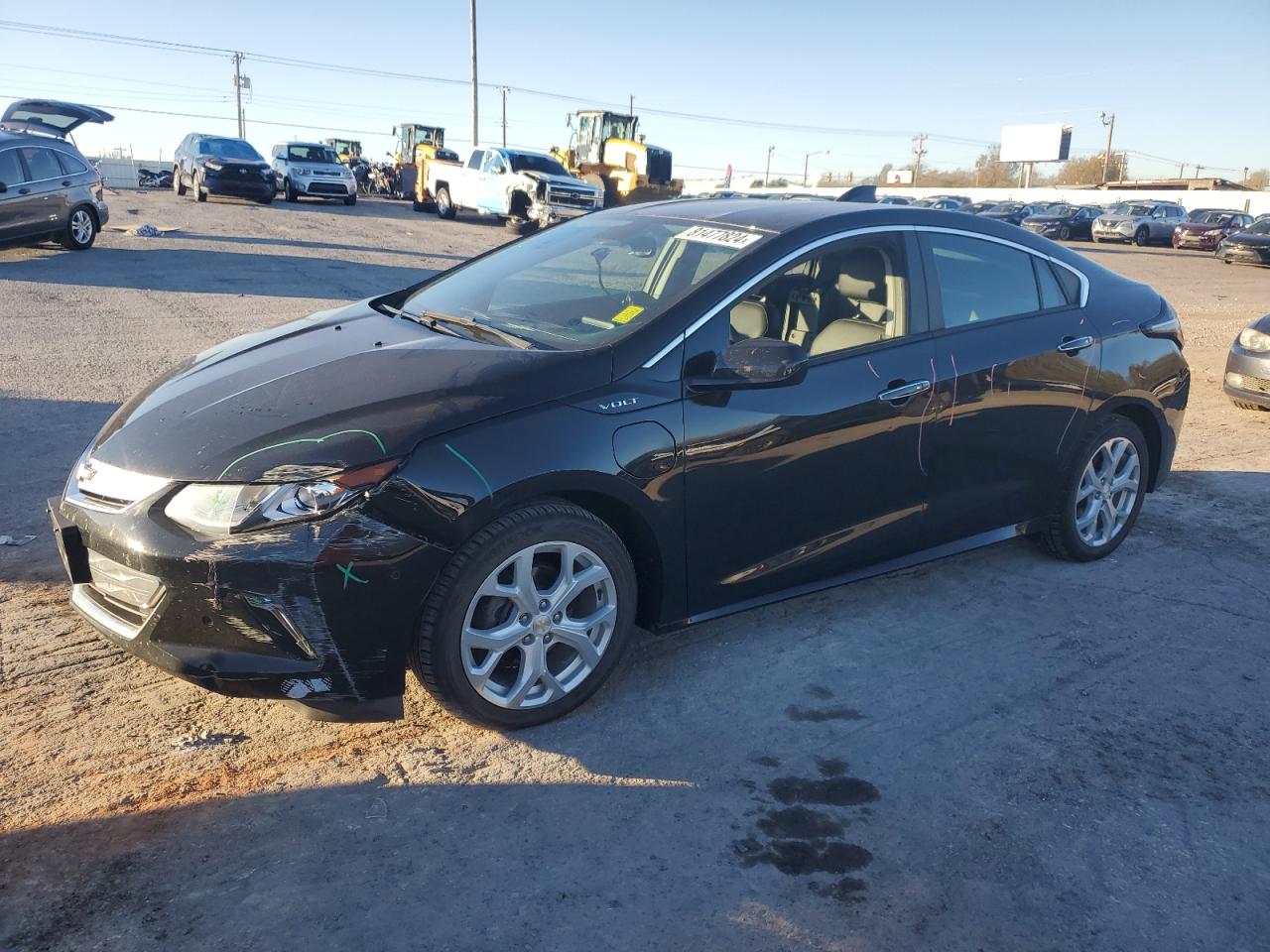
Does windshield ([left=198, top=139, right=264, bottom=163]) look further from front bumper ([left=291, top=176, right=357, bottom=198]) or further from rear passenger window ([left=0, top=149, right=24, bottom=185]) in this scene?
rear passenger window ([left=0, top=149, right=24, bottom=185])

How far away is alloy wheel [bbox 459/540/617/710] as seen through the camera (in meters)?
3.13

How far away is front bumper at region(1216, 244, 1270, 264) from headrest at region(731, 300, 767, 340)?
30283 mm

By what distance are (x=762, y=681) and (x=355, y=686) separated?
4.92ft

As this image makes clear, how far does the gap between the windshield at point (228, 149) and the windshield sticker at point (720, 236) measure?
1015 inches

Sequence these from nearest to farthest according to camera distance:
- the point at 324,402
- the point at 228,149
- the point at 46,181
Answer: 1. the point at 324,402
2. the point at 46,181
3. the point at 228,149

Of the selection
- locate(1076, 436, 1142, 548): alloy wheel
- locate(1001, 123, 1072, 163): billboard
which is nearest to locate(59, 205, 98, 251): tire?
locate(1076, 436, 1142, 548): alloy wheel

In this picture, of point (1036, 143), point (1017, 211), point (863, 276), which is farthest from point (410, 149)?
point (1036, 143)

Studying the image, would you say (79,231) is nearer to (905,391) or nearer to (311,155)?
(905,391)

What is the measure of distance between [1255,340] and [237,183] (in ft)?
81.3

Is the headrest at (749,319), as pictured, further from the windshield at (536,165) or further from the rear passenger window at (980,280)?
the windshield at (536,165)

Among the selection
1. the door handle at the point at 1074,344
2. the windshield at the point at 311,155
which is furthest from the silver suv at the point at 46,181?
the door handle at the point at 1074,344

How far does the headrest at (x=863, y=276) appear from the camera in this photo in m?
4.04

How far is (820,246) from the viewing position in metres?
3.92

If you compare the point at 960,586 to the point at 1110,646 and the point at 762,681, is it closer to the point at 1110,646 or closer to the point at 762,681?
the point at 1110,646
